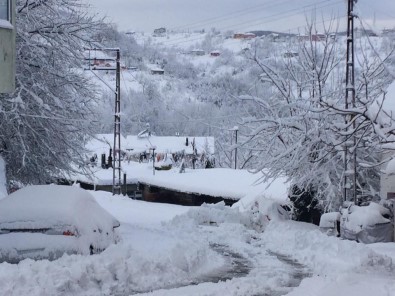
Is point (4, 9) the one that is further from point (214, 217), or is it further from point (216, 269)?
point (214, 217)

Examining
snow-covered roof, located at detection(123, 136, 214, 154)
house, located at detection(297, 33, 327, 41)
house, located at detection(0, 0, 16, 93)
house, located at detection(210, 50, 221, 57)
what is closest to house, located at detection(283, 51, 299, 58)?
house, located at detection(297, 33, 327, 41)

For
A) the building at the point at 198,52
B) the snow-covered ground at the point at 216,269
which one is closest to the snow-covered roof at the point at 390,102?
the snow-covered ground at the point at 216,269

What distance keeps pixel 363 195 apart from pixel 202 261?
10.0 m

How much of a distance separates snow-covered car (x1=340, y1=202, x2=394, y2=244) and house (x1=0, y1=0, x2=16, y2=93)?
909 cm

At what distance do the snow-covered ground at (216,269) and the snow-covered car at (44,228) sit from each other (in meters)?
0.46

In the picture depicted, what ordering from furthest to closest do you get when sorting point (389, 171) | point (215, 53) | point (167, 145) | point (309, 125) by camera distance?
point (215, 53) → point (167, 145) → point (309, 125) → point (389, 171)

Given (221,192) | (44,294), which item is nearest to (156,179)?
(221,192)

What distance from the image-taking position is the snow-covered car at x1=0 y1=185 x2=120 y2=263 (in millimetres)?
11195

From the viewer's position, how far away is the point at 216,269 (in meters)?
12.6

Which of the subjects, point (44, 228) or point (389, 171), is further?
point (389, 171)

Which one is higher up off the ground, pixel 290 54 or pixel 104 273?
pixel 290 54

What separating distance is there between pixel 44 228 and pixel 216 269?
354 centimetres

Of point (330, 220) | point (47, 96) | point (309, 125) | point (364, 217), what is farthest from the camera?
point (309, 125)

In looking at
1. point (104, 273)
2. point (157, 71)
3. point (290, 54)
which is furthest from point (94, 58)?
point (157, 71)
